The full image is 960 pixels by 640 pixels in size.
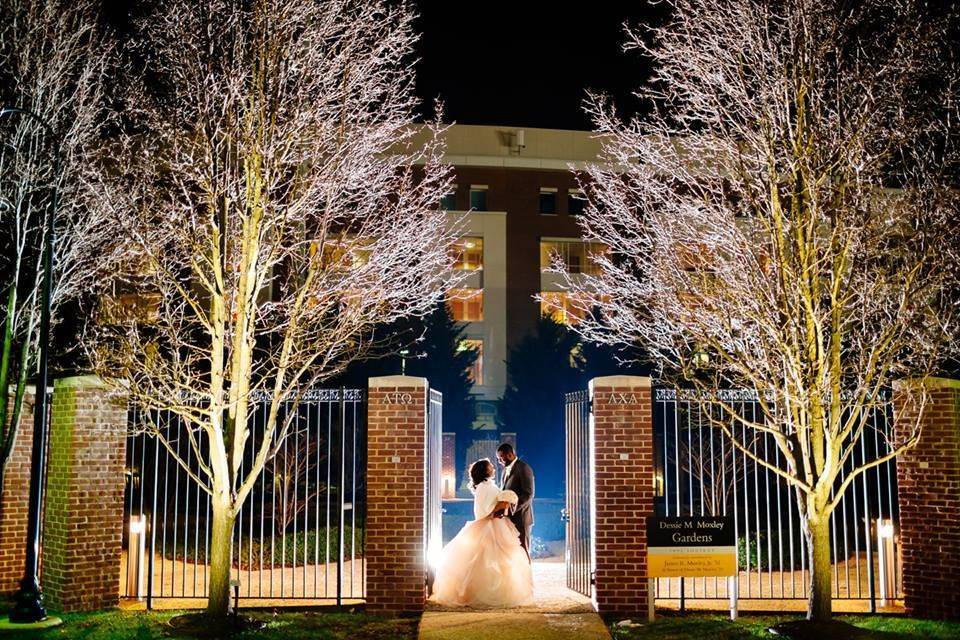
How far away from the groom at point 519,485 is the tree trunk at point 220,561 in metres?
3.54

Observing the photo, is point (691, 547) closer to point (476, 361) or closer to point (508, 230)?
point (476, 361)

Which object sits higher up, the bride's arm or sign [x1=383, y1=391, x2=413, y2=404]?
sign [x1=383, y1=391, x2=413, y2=404]

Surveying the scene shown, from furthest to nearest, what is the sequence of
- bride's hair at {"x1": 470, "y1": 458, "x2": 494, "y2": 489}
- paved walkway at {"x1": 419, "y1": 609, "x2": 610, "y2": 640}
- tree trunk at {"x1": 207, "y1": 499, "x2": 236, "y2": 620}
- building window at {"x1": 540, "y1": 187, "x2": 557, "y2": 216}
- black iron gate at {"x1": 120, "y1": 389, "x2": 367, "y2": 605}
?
building window at {"x1": 540, "y1": 187, "x2": 557, "y2": 216}
black iron gate at {"x1": 120, "y1": 389, "x2": 367, "y2": 605}
bride's hair at {"x1": 470, "y1": 458, "x2": 494, "y2": 489}
tree trunk at {"x1": 207, "y1": 499, "x2": 236, "y2": 620}
paved walkway at {"x1": 419, "y1": 609, "x2": 610, "y2": 640}

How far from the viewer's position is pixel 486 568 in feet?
33.6

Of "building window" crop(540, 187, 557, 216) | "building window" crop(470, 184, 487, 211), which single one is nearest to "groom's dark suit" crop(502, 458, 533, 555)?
"building window" crop(470, 184, 487, 211)

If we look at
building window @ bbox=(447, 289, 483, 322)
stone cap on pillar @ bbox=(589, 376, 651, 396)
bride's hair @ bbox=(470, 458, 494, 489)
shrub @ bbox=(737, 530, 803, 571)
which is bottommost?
shrub @ bbox=(737, 530, 803, 571)

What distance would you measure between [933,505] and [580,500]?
14.3 feet

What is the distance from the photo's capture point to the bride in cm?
1023

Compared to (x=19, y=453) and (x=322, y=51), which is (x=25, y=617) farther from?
(x=322, y=51)

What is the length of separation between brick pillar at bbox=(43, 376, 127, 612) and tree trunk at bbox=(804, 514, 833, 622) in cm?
847

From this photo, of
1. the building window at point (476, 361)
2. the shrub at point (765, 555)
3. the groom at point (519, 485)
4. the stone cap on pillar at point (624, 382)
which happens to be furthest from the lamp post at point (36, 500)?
the building window at point (476, 361)

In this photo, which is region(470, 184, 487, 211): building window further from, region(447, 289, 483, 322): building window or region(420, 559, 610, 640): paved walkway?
region(420, 559, 610, 640): paved walkway

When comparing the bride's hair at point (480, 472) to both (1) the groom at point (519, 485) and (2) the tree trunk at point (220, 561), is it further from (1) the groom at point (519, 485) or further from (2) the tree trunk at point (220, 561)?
(2) the tree trunk at point (220, 561)

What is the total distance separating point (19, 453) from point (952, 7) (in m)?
13.7
